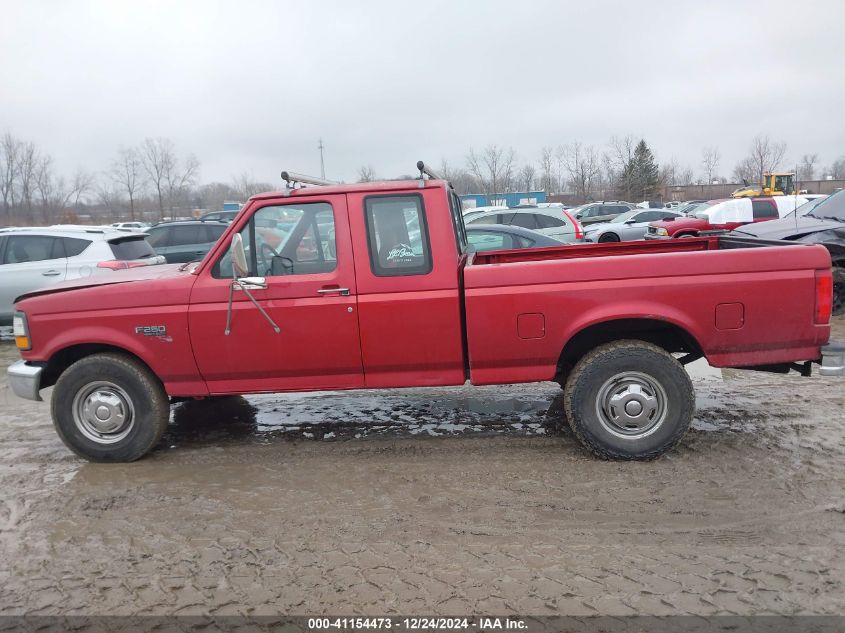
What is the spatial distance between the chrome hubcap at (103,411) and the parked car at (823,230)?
7.55 m

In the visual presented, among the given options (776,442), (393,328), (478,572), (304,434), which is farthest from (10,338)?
(776,442)

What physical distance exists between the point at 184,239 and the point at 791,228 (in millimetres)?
11502

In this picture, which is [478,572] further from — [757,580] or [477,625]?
[757,580]

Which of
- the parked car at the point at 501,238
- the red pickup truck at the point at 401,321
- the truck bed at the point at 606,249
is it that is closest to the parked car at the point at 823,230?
the parked car at the point at 501,238

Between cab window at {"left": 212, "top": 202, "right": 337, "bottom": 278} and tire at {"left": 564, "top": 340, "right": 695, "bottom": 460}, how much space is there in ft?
6.74

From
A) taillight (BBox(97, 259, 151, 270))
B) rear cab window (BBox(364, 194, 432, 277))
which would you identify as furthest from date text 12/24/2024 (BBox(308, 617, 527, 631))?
taillight (BBox(97, 259, 151, 270))

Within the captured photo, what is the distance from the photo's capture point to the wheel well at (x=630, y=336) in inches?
173

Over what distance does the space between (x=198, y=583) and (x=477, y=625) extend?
1453 millimetres

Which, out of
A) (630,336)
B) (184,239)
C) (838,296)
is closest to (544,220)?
(838,296)

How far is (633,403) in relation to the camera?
4.30 metres

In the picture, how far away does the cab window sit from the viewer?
4.44m

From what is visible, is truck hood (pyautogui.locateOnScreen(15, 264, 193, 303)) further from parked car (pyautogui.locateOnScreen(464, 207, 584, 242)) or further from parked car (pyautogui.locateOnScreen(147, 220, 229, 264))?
parked car (pyautogui.locateOnScreen(464, 207, 584, 242))

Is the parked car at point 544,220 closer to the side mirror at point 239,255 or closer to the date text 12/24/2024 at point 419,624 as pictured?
the side mirror at point 239,255

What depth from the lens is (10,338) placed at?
31.3 feet
